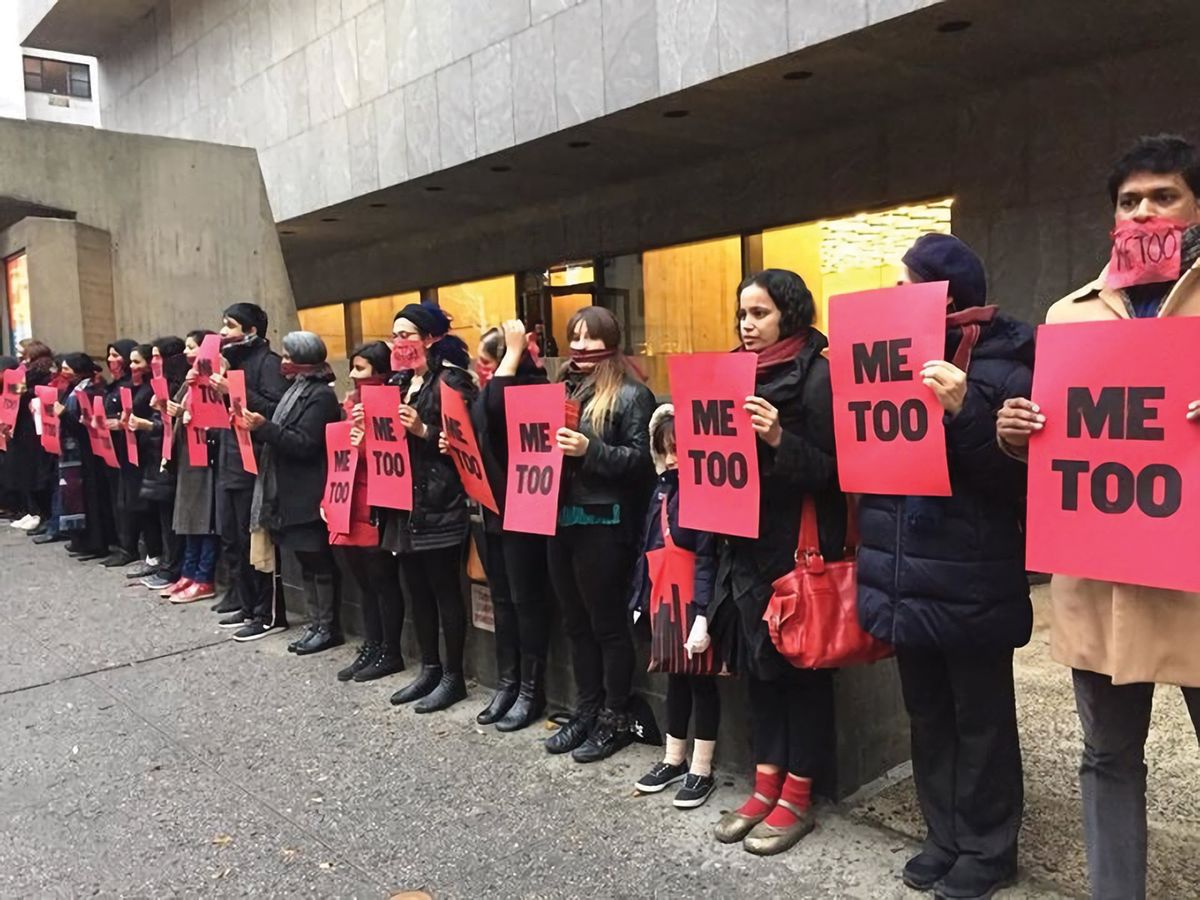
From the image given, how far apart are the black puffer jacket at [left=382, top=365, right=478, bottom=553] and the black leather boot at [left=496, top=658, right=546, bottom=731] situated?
0.75 meters

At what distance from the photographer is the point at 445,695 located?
5.09 metres

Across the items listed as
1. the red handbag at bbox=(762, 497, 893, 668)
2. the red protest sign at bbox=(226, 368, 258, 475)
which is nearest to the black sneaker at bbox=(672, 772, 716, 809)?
the red handbag at bbox=(762, 497, 893, 668)

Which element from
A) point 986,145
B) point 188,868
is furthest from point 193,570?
point 986,145

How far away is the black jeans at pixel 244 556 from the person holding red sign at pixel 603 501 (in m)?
3.13

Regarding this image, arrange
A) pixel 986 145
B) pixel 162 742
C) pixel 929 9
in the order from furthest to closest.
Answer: pixel 986 145, pixel 929 9, pixel 162 742

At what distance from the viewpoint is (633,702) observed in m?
4.46

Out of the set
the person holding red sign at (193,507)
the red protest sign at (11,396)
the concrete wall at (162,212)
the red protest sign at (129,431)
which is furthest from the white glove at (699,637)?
the concrete wall at (162,212)

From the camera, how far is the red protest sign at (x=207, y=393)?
6.73m

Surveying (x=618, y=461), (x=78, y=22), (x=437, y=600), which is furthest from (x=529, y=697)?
(x=78, y=22)

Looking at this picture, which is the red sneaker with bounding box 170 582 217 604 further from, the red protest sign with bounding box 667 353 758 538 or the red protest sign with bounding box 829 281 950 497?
the red protest sign with bounding box 829 281 950 497

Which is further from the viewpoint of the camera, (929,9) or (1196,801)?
(929,9)

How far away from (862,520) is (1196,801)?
1.88 m

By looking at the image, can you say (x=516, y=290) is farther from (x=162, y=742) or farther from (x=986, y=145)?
(x=162, y=742)

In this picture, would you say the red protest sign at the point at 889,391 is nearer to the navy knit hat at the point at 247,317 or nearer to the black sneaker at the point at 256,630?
the black sneaker at the point at 256,630
